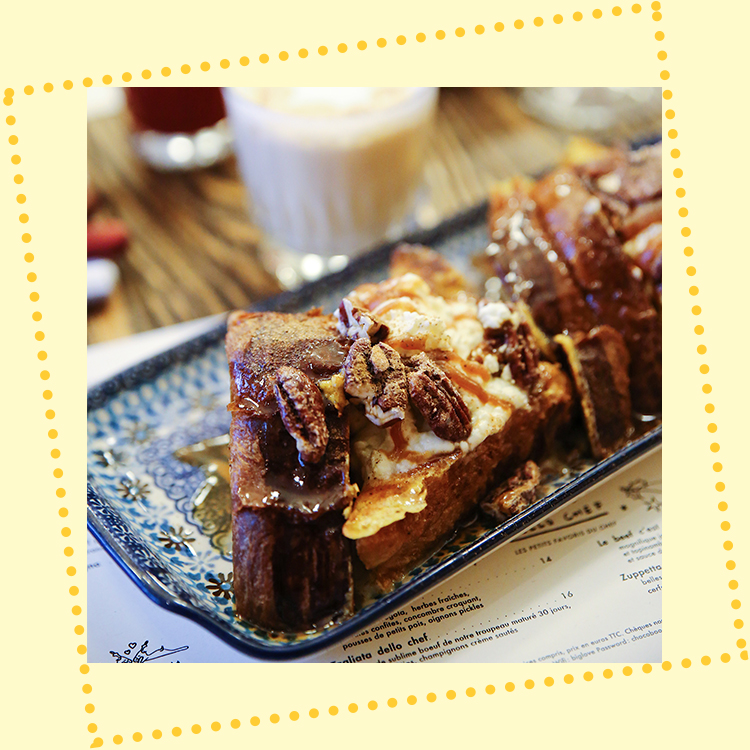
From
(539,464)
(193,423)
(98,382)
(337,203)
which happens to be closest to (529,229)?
(539,464)

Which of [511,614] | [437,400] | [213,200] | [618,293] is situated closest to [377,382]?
[437,400]

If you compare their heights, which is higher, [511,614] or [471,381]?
[471,381]

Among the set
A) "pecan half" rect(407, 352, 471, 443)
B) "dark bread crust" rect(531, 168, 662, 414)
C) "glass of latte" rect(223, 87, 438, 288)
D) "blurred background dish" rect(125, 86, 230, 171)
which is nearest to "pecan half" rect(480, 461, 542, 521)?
"pecan half" rect(407, 352, 471, 443)

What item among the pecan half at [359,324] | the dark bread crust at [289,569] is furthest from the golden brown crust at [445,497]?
the pecan half at [359,324]

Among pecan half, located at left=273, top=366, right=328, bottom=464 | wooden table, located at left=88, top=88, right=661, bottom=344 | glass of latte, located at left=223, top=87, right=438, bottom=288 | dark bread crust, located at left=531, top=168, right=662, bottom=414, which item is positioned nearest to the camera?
pecan half, located at left=273, top=366, right=328, bottom=464

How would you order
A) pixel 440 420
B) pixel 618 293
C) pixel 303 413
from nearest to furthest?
pixel 303 413 → pixel 440 420 → pixel 618 293

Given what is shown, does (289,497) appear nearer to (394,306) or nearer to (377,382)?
(377,382)

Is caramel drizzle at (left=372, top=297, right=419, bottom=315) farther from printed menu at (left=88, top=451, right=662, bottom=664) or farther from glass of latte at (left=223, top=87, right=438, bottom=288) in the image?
glass of latte at (left=223, top=87, right=438, bottom=288)
